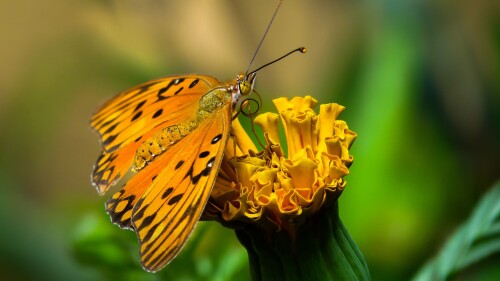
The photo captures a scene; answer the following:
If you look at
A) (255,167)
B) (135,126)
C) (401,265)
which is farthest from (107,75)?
(255,167)

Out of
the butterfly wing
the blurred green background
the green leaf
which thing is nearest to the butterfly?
the butterfly wing

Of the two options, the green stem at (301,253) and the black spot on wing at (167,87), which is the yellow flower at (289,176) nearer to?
the green stem at (301,253)

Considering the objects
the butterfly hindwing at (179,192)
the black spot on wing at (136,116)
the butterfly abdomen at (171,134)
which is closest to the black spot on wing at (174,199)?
the butterfly hindwing at (179,192)

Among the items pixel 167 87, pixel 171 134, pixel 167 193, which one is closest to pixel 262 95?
pixel 167 87

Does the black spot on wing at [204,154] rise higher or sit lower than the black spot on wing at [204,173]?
higher

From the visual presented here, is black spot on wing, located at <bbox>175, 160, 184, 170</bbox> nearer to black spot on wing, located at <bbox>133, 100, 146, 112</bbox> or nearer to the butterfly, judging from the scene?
the butterfly

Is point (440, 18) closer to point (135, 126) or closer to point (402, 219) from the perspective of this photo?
point (402, 219)
